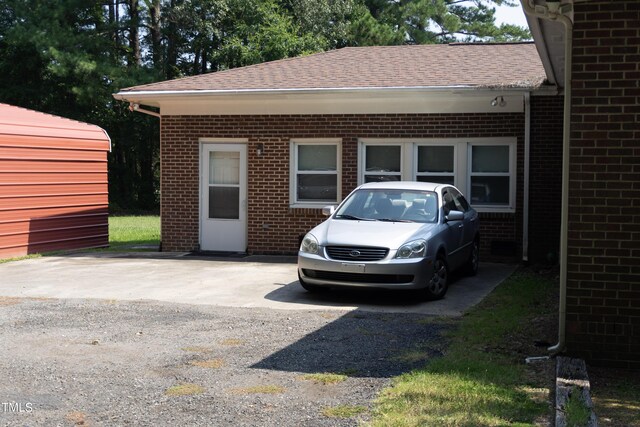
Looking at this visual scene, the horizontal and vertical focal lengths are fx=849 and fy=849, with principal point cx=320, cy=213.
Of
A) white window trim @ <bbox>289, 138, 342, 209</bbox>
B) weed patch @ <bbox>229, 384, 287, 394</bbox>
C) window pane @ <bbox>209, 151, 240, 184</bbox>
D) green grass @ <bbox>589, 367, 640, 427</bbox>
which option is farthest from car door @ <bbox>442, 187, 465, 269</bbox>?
weed patch @ <bbox>229, 384, 287, 394</bbox>

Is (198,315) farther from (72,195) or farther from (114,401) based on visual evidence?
(72,195)

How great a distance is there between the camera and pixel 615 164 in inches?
296

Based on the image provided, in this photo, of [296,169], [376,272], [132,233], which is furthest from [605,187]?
[132,233]

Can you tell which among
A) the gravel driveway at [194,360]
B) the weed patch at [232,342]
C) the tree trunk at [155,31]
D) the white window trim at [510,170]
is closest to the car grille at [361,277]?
the gravel driveway at [194,360]

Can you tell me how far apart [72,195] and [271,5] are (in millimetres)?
22139

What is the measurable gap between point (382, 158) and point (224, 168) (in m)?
3.31

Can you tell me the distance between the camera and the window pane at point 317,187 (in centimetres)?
1692

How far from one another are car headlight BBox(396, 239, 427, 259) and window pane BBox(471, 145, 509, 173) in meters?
5.55

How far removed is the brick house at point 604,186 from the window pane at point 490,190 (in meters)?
8.54

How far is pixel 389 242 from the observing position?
1105 centimetres

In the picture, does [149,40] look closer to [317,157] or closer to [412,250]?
[317,157]

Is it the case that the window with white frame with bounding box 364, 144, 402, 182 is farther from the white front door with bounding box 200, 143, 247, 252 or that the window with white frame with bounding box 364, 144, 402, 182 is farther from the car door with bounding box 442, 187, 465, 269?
the car door with bounding box 442, 187, 465, 269

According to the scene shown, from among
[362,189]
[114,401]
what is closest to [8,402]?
[114,401]

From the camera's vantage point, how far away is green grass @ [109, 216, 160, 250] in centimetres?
2105
